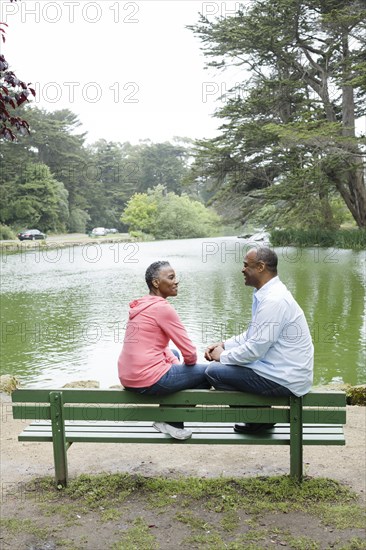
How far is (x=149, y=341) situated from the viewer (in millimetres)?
2924

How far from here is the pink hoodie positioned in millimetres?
2893

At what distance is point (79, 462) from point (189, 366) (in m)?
1.17

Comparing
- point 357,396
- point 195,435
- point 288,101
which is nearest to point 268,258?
point 195,435

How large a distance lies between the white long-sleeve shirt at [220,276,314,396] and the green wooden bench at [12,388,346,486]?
0.13 metres

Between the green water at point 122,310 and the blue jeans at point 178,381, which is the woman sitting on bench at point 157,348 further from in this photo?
the green water at point 122,310

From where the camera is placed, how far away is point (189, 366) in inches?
117

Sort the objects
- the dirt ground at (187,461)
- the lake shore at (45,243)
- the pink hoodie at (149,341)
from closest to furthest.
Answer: the pink hoodie at (149,341)
the dirt ground at (187,461)
the lake shore at (45,243)

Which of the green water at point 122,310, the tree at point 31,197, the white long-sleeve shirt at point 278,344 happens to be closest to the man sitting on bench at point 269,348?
the white long-sleeve shirt at point 278,344

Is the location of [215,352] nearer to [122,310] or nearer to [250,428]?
[250,428]

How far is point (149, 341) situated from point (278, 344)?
24.7 inches

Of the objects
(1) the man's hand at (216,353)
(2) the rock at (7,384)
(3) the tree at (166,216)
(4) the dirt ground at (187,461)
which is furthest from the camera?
(3) the tree at (166,216)

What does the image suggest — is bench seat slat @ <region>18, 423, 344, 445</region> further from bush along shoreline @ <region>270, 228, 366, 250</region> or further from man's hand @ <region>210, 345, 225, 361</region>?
bush along shoreline @ <region>270, 228, 366, 250</region>

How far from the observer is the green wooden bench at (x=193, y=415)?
2.90 metres

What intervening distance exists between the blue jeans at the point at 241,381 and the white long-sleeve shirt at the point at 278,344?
3 cm
